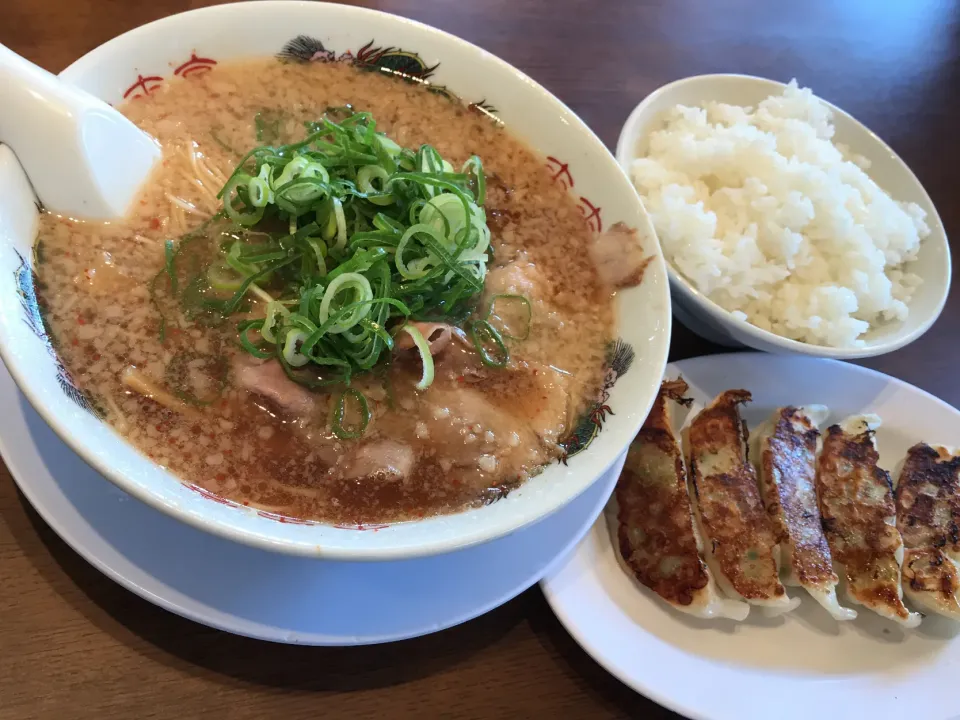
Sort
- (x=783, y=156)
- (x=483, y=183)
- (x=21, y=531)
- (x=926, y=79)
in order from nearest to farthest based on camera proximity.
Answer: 1. (x=21, y=531)
2. (x=483, y=183)
3. (x=783, y=156)
4. (x=926, y=79)

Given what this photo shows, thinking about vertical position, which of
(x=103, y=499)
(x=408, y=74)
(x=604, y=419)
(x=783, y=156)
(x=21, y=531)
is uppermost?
(x=408, y=74)

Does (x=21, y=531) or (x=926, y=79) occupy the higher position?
(x=926, y=79)

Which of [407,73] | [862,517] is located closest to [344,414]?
[407,73]

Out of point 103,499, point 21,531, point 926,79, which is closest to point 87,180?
point 103,499

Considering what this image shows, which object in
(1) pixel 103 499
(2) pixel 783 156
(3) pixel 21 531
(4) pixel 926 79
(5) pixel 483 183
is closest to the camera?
(1) pixel 103 499

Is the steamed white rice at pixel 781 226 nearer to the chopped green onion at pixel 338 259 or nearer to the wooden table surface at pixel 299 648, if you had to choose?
the wooden table surface at pixel 299 648

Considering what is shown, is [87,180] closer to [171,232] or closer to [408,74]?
[171,232]

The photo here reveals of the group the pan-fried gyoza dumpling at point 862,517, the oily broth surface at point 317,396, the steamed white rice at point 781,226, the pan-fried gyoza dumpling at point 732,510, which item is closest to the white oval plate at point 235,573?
the oily broth surface at point 317,396
